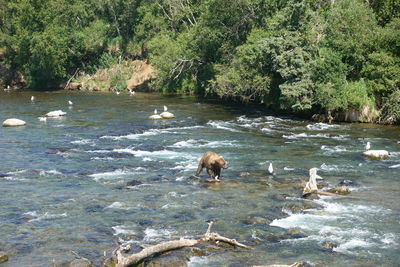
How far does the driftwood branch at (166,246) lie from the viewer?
13875 mm

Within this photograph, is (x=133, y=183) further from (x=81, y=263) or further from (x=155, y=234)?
(x=81, y=263)

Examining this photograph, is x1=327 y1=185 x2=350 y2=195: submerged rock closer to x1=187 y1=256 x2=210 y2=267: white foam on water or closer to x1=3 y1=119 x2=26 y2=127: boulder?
x1=187 y1=256 x2=210 y2=267: white foam on water

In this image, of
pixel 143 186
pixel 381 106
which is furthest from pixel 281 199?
pixel 381 106

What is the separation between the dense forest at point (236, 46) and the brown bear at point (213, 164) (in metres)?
17.5

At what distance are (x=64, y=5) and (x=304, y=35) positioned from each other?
4614 cm

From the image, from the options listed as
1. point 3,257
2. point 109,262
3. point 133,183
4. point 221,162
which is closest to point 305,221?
point 221,162

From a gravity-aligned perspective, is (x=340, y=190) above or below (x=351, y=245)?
above

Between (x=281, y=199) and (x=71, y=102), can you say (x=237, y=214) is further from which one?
(x=71, y=102)

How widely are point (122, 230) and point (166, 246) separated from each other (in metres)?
2.66

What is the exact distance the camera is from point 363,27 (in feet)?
132

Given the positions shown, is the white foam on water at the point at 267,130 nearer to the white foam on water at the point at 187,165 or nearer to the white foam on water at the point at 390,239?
the white foam on water at the point at 187,165

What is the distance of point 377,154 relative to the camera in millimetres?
27953

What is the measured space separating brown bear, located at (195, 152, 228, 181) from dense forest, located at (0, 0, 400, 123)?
17519mm

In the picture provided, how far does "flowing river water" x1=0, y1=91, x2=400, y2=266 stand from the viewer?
16.0 meters
